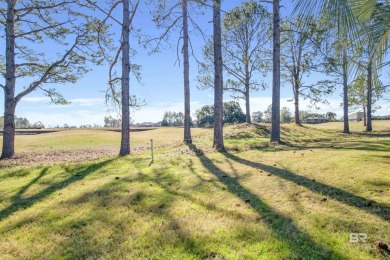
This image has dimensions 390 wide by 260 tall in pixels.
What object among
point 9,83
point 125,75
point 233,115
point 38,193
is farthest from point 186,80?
point 233,115

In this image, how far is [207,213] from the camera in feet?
14.6

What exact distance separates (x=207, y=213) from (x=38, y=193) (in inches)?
166

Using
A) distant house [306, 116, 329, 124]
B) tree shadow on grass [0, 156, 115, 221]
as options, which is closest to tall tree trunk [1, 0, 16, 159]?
tree shadow on grass [0, 156, 115, 221]

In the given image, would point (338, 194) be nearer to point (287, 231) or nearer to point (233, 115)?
point (287, 231)

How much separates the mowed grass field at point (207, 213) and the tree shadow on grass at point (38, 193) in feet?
0.09

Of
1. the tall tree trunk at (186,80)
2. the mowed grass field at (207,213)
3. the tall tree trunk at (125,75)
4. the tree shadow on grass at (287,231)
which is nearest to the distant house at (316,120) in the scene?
the tall tree trunk at (186,80)

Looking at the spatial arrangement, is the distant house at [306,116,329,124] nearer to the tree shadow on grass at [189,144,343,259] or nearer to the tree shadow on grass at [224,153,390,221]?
the tree shadow on grass at [224,153,390,221]

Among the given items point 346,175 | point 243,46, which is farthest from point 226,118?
point 346,175

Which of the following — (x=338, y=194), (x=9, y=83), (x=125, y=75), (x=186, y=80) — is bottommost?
(x=338, y=194)

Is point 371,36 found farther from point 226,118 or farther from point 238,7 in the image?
point 226,118

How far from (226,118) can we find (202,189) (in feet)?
189

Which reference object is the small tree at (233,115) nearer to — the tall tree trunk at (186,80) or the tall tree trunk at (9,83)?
the tall tree trunk at (186,80)

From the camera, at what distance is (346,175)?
583 centimetres

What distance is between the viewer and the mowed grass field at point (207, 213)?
133 inches
